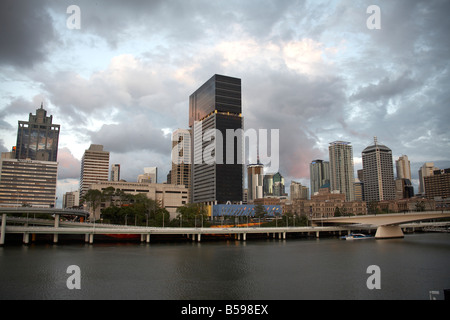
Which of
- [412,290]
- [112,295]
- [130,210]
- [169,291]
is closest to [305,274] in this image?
[412,290]

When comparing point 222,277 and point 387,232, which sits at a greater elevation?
point 387,232

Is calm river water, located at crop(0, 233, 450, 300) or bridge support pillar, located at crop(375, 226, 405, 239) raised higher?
bridge support pillar, located at crop(375, 226, 405, 239)

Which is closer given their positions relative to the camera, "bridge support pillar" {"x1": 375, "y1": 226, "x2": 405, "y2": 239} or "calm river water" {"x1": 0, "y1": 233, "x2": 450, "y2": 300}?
"calm river water" {"x1": 0, "y1": 233, "x2": 450, "y2": 300}

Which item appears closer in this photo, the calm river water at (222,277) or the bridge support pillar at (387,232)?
the calm river water at (222,277)

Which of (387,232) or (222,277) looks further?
(387,232)

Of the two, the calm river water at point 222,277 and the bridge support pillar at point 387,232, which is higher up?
the bridge support pillar at point 387,232
